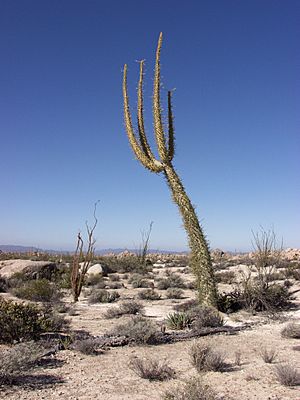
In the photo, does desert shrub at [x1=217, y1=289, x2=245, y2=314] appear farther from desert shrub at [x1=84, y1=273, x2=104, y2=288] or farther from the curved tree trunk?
desert shrub at [x1=84, y1=273, x2=104, y2=288]

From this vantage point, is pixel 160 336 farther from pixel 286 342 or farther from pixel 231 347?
pixel 286 342

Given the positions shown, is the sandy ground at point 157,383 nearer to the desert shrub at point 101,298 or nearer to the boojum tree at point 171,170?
the boojum tree at point 171,170

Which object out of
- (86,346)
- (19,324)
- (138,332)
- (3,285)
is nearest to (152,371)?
(86,346)

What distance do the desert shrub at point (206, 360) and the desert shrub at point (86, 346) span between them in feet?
5.33

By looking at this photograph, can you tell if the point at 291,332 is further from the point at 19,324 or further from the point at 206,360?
the point at 19,324

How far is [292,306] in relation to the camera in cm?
1095

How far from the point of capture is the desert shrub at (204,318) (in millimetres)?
8309

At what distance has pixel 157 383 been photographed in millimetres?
5051

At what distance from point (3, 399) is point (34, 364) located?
4.12ft

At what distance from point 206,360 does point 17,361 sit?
251cm

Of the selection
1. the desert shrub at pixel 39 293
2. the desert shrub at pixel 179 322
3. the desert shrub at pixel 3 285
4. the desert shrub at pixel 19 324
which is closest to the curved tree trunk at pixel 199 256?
the desert shrub at pixel 179 322

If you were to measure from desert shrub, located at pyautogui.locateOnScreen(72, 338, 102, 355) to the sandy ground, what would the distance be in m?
0.08

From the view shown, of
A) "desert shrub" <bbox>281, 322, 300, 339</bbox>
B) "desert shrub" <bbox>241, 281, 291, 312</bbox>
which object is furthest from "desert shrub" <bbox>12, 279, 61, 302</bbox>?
"desert shrub" <bbox>281, 322, 300, 339</bbox>

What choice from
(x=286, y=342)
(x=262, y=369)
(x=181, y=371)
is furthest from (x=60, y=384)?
(x=286, y=342)
